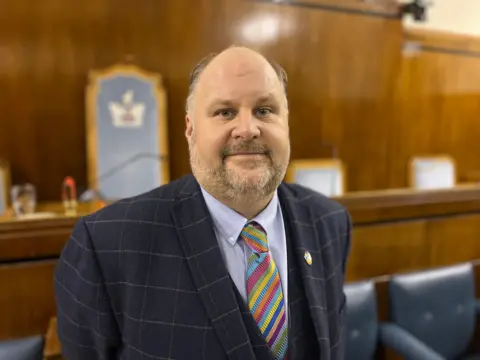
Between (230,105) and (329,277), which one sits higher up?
(230,105)

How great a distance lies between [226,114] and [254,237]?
0.26 metres

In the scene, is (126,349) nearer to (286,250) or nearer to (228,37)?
(286,250)

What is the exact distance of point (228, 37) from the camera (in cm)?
355

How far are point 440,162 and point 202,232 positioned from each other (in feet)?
13.4

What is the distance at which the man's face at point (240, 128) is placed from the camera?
2.56 ft

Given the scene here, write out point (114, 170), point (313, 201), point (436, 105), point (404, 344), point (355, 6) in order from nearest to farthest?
point (313, 201), point (404, 344), point (114, 170), point (355, 6), point (436, 105)

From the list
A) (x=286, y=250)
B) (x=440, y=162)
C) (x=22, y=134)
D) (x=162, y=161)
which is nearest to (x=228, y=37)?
(x=162, y=161)

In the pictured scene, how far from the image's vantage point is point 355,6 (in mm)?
3990

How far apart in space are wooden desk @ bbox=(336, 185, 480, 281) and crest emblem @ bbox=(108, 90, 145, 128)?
195cm

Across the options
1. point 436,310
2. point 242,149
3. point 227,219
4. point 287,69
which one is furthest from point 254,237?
point 287,69

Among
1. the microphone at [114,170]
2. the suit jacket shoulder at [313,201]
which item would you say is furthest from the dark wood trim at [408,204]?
the microphone at [114,170]

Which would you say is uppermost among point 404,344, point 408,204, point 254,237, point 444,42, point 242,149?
point 444,42

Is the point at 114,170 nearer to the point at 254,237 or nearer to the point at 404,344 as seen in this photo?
the point at 404,344

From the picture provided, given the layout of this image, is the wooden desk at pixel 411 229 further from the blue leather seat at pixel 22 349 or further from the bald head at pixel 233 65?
the blue leather seat at pixel 22 349
